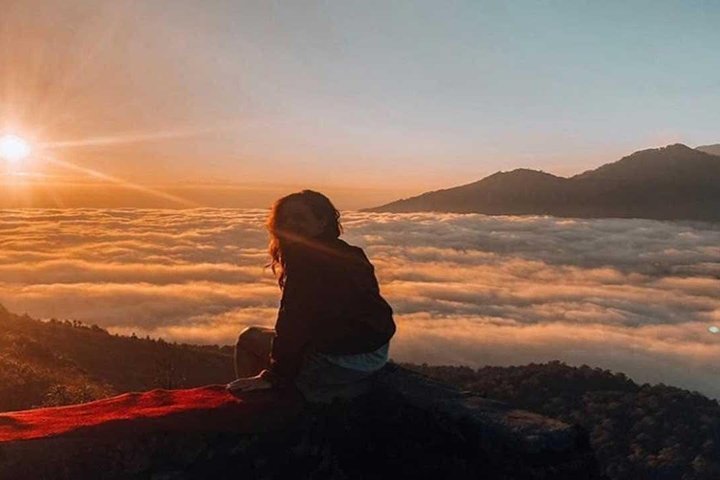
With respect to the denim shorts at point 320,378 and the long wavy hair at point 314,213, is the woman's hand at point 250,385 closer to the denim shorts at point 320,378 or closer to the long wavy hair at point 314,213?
the denim shorts at point 320,378

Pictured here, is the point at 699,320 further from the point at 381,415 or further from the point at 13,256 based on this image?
the point at 381,415

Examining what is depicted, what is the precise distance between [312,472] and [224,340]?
62244 mm

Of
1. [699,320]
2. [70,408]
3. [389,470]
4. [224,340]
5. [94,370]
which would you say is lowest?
[699,320]

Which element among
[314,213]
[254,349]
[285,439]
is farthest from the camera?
[254,349]

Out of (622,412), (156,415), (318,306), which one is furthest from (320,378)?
(622,412)

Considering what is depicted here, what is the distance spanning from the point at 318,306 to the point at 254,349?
1036mm

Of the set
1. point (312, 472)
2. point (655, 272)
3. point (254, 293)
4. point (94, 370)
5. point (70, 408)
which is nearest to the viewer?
point (312, 472)

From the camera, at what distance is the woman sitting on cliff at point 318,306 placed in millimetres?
5348

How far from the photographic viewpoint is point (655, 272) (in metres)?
191

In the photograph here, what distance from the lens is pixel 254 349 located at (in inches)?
239

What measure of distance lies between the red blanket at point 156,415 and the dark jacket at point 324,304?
336 mm

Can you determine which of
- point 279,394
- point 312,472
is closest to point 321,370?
point 279,394

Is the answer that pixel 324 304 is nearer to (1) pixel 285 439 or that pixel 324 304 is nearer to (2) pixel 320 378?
(2) pixel 320 378

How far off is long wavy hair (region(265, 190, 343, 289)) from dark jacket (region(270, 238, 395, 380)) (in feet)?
0.16
